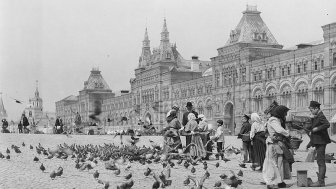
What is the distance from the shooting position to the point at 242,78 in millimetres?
62469

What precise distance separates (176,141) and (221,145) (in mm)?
2878

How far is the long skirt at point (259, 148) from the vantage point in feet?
50.0

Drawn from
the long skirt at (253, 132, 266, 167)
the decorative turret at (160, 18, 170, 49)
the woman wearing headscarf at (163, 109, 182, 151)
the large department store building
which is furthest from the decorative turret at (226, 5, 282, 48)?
the long skirt at (253, 132, 266, 167)

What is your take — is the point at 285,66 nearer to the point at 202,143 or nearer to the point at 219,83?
the point at 219,83

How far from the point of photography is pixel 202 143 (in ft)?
60.1

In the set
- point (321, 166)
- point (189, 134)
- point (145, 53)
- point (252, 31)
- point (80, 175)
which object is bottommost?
point (80, 175)

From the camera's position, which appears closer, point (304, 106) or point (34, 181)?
point (34, 181)

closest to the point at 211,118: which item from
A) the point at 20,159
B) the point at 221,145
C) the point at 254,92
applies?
the point at 254,92

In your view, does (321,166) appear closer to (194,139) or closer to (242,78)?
(194,139)

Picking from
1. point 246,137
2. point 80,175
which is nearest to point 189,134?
point 246,137

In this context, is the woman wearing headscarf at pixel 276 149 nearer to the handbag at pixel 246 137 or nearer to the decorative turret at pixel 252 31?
the handbag at pixel 246 137

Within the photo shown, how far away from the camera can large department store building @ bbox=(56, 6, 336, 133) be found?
5069 cm

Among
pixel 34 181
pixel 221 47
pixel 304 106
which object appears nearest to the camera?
pixel 34 181

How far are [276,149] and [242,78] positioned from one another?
5072 cm
